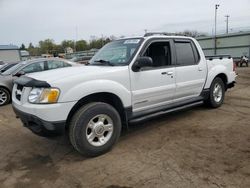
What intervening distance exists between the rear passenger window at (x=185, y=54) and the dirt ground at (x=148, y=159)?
4.30 feet

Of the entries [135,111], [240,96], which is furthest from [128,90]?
[240,96]

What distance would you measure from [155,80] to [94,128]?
1514mm

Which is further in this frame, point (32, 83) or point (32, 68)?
point (32, 68)

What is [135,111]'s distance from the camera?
459cm

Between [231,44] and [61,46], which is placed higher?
[61,46]

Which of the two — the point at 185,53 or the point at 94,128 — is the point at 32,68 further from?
the point at 94,128

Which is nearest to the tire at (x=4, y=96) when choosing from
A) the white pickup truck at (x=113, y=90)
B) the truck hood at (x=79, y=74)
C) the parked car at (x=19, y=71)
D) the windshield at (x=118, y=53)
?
the parked car at (x=19, y=71)

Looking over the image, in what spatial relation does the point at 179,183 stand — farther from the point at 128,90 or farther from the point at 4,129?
the point at 4,129

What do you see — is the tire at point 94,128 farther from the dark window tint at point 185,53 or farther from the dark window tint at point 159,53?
the dark window tint at point 185,53

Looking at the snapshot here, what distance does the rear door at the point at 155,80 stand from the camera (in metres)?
4.52

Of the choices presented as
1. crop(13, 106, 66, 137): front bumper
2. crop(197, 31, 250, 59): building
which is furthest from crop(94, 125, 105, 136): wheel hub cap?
crop(197, 31, 250, 59): building

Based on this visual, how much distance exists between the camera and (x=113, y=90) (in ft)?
13.6

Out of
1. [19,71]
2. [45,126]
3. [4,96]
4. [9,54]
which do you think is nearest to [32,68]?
[19,71]

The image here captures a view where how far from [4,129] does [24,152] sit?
71.1 inches
